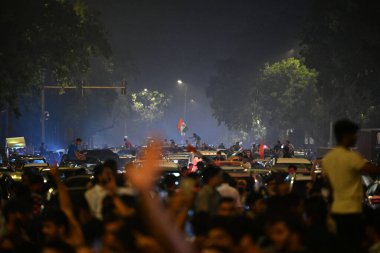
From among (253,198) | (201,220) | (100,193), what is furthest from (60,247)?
(253,198)

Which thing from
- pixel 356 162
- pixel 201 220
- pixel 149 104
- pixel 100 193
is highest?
pixel 149 104

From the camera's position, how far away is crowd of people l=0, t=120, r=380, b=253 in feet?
23.4

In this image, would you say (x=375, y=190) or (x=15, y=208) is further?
(x=375, y=190)

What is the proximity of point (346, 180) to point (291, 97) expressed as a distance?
239 ft

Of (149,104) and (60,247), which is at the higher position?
(149,104)

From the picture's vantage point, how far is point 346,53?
52469 millimetres

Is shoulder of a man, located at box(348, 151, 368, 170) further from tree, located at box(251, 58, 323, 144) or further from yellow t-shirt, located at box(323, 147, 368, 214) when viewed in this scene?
tree, located at box(251, 58, 323, 144)

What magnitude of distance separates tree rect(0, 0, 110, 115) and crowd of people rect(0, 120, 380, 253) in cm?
2878

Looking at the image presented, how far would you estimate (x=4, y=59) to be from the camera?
135ft

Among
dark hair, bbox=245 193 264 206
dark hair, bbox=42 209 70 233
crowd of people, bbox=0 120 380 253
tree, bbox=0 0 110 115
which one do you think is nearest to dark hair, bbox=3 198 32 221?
crowd of people, bbox=0 120 380 253

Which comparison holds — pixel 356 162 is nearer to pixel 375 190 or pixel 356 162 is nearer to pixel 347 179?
pixel 347 179

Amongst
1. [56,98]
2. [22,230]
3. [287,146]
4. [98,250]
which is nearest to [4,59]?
[287,146]

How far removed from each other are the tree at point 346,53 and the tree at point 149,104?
86882 millimetres

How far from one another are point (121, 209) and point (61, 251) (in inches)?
56.5
